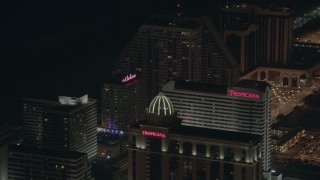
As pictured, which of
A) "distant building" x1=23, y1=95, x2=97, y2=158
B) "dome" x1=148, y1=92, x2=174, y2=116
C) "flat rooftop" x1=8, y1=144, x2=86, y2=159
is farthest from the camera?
"distant building" x1=23, y1=95, x2=97, y2=158

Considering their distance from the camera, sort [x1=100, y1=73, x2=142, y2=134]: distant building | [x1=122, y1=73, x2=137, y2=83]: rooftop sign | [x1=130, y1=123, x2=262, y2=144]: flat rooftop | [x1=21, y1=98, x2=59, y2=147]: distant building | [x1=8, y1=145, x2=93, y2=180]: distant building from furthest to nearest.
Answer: [x1=122, y1=73, x2=137, y2=83]: rooftop sign < [x1=100, y1=73, x2=142, y2=134]: distant building < [x1=21, y1=98, x2=59, y2=147]: distant building < [x1=8, y1=145, x2=93, y2=180]: distant building < [x1=130, y1=123, x2=262, y2=144]: flat rooftop

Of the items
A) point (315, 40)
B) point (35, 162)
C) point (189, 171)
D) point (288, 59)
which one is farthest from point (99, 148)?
point (315, 40)

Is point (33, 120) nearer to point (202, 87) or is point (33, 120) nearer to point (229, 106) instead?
point (202, 87)

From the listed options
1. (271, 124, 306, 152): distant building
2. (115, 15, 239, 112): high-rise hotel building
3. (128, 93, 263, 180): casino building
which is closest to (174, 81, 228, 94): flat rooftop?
(271, 124, 306, 152): distant building

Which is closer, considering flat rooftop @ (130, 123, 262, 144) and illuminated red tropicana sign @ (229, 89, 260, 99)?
flat rooftop @ (130, 123, 262, 144)

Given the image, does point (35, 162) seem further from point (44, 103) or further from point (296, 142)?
point (296, 142)

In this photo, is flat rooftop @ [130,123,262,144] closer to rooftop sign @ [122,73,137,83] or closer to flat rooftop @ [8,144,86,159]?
flat rooftop @ [8,144,86,159]

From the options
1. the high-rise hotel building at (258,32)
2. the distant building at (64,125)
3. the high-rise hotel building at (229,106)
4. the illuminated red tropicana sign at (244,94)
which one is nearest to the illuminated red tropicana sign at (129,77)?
the distant building at (64,125)
